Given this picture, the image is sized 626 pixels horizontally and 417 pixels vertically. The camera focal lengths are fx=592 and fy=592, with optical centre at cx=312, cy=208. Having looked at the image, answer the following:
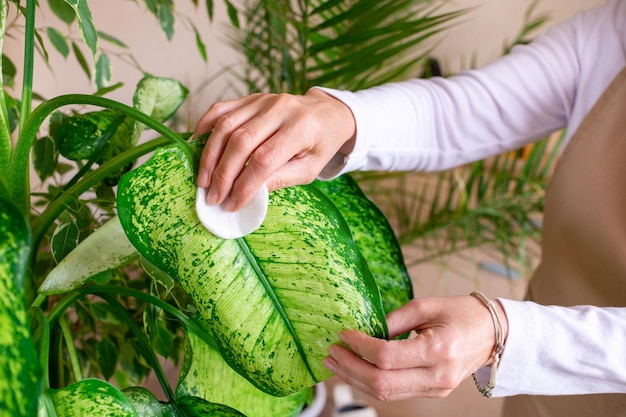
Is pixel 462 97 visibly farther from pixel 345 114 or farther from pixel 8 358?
pixel 8 358

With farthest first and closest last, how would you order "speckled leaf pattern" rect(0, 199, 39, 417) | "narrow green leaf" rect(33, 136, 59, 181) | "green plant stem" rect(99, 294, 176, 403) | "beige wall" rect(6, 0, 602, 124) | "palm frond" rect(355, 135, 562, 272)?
"palm frond" rect(355, 135, 562, 272)
"beige wall" rect(6, 0, 602, 124)
"narrow green leaf" rect(33, 136, 59, 181)
"green plant stem" rect(99, 294, 176, 403)
"speckled leaf pattern" rect(0, 199, 39, 417)

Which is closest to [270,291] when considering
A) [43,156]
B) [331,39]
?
[43,156]

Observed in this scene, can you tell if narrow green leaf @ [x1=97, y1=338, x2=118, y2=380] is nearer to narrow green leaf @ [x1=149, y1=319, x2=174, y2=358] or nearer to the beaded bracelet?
narrow green leaf @ [x1=149, y1=319, x2=174, y2=358]

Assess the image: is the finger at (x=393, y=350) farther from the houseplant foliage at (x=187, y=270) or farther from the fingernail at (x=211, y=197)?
the fingernail at (x=211, y=197)

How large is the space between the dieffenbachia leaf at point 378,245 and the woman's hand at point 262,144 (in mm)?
60

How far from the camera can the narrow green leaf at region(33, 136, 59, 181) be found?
0.67 m

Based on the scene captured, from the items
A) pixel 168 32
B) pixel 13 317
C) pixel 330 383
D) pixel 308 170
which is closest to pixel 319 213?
pixel 308 170

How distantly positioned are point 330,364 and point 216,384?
139 mm

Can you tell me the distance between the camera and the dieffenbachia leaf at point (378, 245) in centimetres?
59

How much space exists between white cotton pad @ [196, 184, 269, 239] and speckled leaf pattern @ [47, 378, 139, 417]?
140 mm

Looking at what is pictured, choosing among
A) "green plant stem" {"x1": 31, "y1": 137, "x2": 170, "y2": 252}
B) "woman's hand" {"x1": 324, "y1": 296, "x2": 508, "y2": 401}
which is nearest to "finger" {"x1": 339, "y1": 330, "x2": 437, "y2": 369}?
"woman's hand" {"x1": 324, "y1": 296, "x2": 508, "y2": 401}

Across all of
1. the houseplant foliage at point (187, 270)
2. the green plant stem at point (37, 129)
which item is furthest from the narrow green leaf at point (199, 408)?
the green plant stem at point (37, 129)

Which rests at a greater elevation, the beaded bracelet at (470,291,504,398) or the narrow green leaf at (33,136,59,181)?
the narrow green leaf at (33,136,59,181)

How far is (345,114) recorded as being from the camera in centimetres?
61
